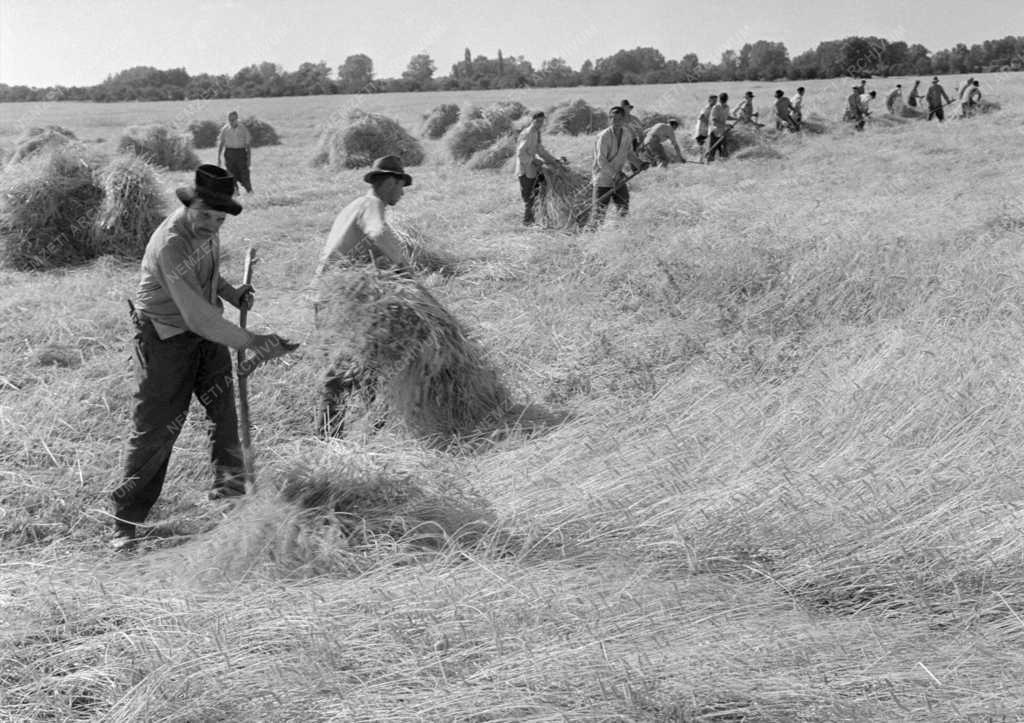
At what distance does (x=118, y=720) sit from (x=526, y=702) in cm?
105

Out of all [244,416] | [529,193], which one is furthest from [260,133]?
[244,416]

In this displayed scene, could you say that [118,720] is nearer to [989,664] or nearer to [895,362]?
[989,664]

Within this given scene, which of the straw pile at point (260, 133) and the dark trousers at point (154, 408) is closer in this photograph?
the dark trousers at point (154, 408)

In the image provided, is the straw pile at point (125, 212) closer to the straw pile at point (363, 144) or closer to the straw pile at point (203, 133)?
the straw pile at point (363, 144)

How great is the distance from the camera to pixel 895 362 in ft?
14.8

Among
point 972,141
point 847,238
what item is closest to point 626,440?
point 847,238

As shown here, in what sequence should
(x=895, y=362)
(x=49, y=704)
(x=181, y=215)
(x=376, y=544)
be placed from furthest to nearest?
(x=895, y=362)
(x=181, y=215)
(x=376, y=544)
(x=49, y=704)

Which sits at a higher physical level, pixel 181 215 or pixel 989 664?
pixel 181 215

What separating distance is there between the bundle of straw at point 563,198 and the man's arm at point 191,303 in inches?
267

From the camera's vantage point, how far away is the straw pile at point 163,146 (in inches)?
748

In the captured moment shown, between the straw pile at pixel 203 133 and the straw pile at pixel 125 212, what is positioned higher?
the straw pile at pixel 203 133

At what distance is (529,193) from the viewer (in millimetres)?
10438

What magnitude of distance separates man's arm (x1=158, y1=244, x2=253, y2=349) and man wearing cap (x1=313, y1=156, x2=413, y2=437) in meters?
1.06

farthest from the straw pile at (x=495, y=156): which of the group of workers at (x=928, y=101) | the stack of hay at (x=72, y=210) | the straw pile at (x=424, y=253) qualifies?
the group of workers at (x=928, y=101)
